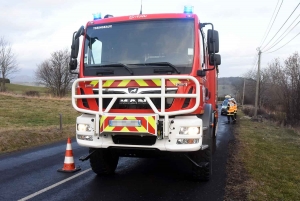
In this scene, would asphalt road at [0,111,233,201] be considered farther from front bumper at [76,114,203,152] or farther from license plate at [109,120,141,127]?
license plate at [109,120,141,127]

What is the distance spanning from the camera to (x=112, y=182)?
19.3ft

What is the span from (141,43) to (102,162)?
7.95 feet

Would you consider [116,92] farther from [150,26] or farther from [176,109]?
[150,26]

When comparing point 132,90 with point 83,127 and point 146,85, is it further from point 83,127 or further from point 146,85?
point 83,127

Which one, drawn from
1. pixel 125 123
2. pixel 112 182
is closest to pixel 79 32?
pixel 125 123

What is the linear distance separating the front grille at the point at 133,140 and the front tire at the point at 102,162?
0.97m

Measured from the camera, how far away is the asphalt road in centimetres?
507

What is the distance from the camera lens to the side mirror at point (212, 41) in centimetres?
533

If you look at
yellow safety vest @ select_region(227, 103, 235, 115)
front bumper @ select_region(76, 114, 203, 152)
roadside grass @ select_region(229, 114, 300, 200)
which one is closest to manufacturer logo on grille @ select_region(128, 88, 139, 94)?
front bumper @ select_region(76, 114, 203, 152)

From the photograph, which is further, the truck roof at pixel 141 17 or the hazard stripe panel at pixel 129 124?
the truck roof at pixel 141 17

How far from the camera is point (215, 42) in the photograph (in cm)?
536

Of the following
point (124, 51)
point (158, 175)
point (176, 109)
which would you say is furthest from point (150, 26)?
point (158, 175)

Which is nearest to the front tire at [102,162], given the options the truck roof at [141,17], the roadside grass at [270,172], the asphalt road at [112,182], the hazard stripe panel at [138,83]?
the asphalt road at [112,182]

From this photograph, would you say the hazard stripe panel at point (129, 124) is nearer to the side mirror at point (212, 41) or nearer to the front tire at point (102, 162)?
the front tire at point (102, 162)
